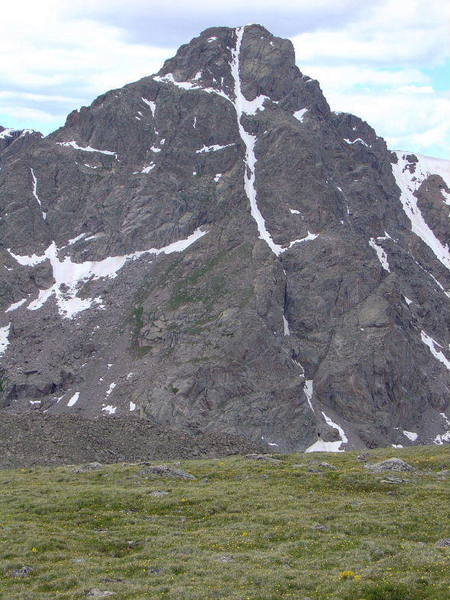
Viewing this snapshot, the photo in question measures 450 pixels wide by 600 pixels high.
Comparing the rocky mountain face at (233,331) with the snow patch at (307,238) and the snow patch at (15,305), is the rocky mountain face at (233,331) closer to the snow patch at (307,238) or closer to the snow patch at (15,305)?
the snow patch at (15,305)

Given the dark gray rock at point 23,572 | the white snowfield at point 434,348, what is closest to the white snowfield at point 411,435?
the white snowfield at point 434,348

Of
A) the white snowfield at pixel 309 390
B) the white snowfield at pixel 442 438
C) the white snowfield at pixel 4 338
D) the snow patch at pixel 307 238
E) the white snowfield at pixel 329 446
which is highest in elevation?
the snow patch at pixel 307 238

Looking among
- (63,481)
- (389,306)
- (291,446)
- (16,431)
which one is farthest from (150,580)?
(389,306)

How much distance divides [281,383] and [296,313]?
2716cm

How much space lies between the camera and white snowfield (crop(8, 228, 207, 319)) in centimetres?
18525

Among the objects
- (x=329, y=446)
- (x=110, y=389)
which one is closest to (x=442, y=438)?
(x=329, y=446)

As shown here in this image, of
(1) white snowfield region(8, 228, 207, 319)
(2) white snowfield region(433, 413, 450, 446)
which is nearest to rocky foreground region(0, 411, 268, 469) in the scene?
(2) white snowfield region(433, 413, 450, 446)

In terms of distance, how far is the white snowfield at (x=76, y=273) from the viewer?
185250mm

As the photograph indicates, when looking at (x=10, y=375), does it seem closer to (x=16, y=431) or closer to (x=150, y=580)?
(x=16, y=431)

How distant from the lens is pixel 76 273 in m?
195

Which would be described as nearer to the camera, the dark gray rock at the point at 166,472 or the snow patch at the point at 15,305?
the dark gray rock at the point at 166,472

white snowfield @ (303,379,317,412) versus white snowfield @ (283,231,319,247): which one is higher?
white snowfield @ (283,231,319,247)

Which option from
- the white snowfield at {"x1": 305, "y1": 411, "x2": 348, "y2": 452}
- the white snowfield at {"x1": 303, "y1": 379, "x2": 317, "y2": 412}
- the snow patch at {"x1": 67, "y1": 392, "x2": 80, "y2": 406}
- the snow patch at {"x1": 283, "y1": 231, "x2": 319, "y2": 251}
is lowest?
the white snowfield at {"x1": 305, "y1": 411, "x2": 348, "y2": 452}

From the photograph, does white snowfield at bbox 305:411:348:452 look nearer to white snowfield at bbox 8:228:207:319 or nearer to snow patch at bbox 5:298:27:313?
white snowfield at bbox 8:228:207:319
